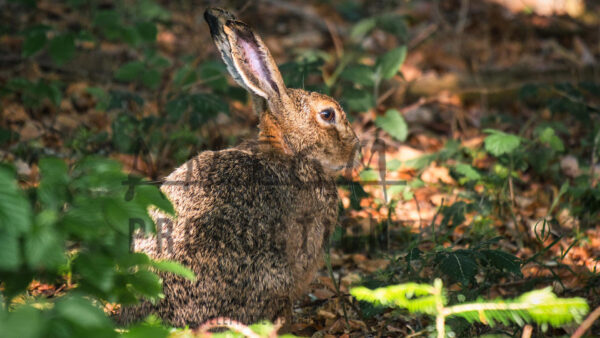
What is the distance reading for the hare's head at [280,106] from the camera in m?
4.42

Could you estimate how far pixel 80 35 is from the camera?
6141mm

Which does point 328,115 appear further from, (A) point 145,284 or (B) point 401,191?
(A) point 145,284

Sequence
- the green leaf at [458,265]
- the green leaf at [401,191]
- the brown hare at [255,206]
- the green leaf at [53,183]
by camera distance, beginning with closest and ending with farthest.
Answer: the green leaf at [53,183], the brown hare at [255,206], the green leaf at [458,265], the green leaf at [401,191]

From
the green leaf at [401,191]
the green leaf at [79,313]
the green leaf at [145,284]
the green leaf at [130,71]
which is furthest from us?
the green leaf at [130,71]

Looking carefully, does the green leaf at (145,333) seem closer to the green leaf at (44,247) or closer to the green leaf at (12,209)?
the green leaf at (44,247)

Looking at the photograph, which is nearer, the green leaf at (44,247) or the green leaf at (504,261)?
the green leaf at (44,247)

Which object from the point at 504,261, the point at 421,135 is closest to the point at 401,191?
the point at 504,261

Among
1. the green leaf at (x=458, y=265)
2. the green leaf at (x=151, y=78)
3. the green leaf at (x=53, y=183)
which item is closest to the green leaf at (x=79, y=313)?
the green leaf at (x=53, y=183)

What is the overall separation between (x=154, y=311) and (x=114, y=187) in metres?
1.26

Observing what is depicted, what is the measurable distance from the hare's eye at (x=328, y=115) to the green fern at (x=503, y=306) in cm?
207

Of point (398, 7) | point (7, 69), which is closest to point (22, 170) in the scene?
point (7, 69)

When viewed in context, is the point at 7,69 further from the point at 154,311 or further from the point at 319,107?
the point at 154,311

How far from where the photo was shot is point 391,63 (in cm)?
648

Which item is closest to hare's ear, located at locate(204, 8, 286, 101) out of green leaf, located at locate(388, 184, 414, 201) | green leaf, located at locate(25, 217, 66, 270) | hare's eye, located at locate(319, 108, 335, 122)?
hare's eye, located at locate(319, 108, 335, 122)
